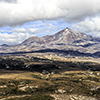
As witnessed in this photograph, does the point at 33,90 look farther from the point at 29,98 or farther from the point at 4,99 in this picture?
the point at 4,99

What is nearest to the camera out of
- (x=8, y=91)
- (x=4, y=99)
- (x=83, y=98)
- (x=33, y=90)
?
(x=4, y=99)

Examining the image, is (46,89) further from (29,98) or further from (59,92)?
(29,98)

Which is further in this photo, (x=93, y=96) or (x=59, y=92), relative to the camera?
(x=59, y=92)

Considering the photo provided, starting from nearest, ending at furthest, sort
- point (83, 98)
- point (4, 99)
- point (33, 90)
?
point (4, 99) < point (83, 98) < point (33, 90)

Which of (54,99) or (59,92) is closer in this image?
(54,99)

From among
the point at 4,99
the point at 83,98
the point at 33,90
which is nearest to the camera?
the point at 4,99

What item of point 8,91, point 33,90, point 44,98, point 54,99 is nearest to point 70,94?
point 54,99

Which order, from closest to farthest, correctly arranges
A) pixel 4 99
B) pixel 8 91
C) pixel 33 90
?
pixel 4 99 → pixel 8 91 → pixel 33 90

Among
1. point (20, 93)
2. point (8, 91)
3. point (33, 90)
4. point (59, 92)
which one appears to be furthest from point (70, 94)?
point (8, 91)

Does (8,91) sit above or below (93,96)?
above
